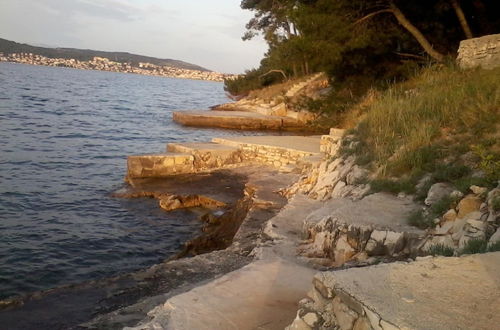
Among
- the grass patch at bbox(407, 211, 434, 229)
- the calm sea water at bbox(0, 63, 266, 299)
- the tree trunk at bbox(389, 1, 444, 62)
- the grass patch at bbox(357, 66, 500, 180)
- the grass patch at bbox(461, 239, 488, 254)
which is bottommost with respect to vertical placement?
the calm sea water at bbox(0, 63, 266, 299)

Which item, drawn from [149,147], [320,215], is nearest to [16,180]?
[149,147]

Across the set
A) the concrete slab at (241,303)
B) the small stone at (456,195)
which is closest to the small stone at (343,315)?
the concrete slab at (241,303)

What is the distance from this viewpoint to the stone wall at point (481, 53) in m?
9.67

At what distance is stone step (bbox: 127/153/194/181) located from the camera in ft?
42.5

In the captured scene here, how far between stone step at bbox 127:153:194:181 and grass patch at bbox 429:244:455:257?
9560mm

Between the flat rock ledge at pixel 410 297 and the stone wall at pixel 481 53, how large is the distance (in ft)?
25.0

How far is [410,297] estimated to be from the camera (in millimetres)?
2900

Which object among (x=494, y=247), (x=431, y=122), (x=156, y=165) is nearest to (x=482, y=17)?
(x=431, y=122)

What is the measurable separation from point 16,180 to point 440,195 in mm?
11374

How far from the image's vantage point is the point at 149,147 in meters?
19.8

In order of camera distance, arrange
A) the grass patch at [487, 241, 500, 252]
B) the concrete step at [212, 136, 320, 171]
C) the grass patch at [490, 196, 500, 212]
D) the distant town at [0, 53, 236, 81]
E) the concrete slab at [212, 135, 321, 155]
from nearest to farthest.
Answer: the grass patch at [487, 241, 500, 252] → the grass patch at [490, 196, 500, 212] → the concrete step at [212, 136, 320, 171] → the concrete slab at [212, 135, 321, 155] → the distant town at [0, 53, 236, 81]

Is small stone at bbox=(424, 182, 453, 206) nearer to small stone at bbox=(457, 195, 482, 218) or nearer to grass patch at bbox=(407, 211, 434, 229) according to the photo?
grass patch at bbox=(407, 211, 434, 229)

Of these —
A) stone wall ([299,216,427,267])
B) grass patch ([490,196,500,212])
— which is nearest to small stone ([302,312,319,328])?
stone wall ([299,216,427,267])

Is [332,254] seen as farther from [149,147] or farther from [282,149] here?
[149,147]
